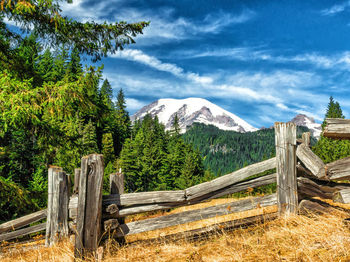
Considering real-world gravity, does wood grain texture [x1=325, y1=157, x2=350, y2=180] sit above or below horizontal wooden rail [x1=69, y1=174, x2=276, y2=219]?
above

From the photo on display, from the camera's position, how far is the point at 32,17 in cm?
863

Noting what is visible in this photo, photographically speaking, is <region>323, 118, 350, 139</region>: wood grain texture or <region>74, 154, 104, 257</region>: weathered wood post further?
<region>74, 154, 104, 257</region>: weathered wood post

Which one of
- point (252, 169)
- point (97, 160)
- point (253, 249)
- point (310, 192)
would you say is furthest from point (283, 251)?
point (97, 160)

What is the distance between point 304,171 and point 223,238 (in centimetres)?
209

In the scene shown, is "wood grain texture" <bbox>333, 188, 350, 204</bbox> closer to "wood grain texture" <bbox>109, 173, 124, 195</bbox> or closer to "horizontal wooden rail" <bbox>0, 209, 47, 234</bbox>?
"wood grain texture" <bbox>109, 173, 124, 195</bbox>

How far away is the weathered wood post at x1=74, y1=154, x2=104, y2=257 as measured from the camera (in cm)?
394

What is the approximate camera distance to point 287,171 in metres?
4.68

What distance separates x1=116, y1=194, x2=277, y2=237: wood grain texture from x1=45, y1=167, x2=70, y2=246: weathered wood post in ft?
7.01

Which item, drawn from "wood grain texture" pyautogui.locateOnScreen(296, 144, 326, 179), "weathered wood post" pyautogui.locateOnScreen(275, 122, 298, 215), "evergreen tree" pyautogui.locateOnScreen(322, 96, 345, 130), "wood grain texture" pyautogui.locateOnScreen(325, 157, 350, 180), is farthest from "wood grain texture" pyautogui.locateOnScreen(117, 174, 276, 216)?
"evergreen tree" pyautogui.locateOnScreen(322, 96, 345, 130)

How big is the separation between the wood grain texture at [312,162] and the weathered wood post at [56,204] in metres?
4.87

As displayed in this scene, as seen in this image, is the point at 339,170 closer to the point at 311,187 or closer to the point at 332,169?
the point at 332,169

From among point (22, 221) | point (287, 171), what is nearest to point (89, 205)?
point (22, 221)

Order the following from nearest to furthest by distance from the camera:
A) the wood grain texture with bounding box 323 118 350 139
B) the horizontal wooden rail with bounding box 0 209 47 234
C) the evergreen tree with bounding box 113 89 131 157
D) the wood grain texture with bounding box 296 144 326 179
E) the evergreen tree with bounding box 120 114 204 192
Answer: the wood grain texture with bounding box 323 118 350 139 < the wood grain texture with bounding box 296 144 326 179 < the horizontal wooden rail with bounding box 0 209 47 234 < the evergreen tree with bounding box 120 114 204 192 < the evergreen tree with bounding box 113 89 131 157

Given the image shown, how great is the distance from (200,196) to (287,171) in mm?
1668
